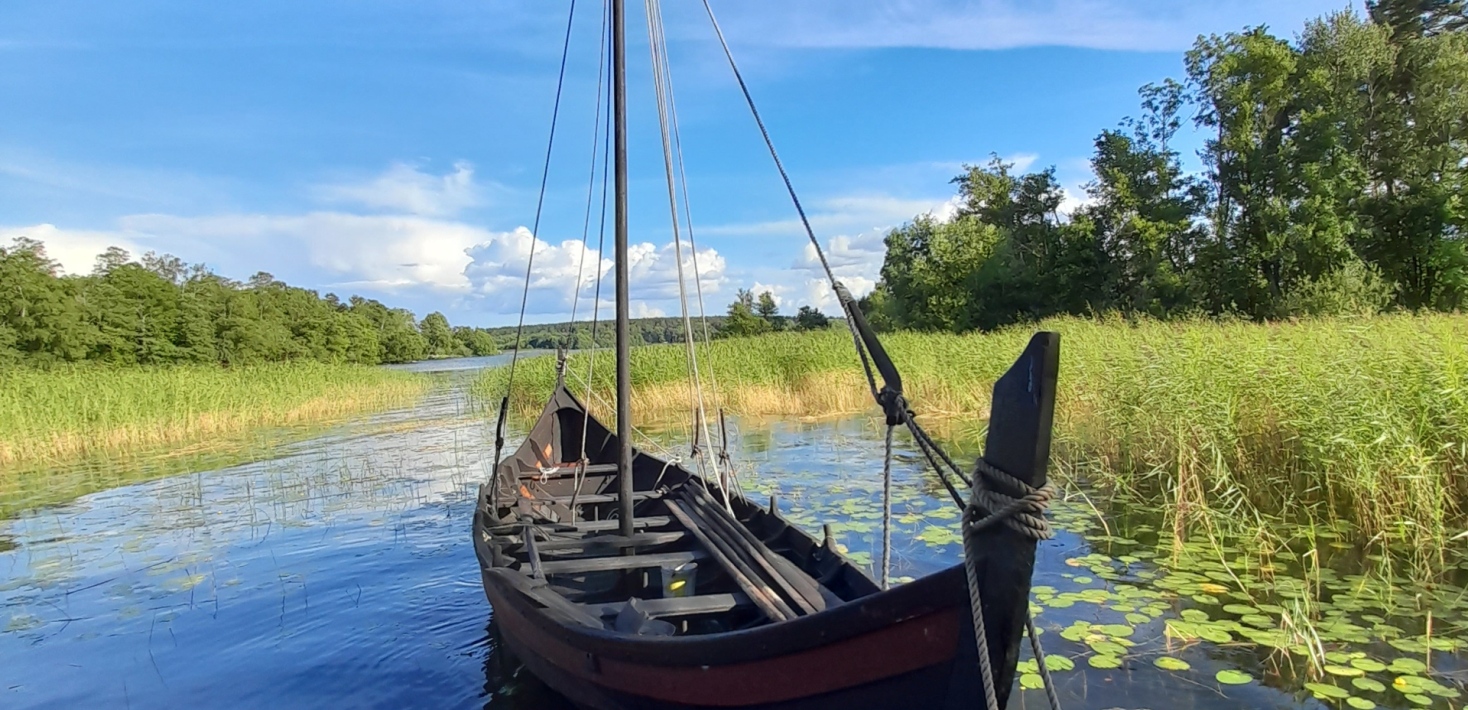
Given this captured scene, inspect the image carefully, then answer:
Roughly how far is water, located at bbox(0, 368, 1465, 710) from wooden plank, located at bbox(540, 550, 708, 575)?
2.19 ft

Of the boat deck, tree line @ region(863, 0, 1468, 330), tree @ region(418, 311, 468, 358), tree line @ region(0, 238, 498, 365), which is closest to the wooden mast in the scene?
the boat deck

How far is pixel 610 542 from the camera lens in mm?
4871

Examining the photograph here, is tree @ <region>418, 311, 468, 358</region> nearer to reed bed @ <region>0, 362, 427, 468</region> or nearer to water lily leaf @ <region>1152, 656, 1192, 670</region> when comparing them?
reed bed @ <region>0, 362, 427, 468</region>

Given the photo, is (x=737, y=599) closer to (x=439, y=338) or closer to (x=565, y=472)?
(x=565, y=472)

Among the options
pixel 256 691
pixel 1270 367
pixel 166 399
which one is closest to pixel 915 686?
pixel 256 691

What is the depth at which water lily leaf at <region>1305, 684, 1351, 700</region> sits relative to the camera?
3.60m

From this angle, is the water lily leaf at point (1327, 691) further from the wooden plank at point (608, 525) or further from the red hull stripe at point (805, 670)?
the wooden plank at point (608, 525)

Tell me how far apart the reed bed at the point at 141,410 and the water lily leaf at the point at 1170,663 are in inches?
693

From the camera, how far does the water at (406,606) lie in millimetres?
4098

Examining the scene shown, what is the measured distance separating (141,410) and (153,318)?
26042mm

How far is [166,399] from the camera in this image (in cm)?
1716

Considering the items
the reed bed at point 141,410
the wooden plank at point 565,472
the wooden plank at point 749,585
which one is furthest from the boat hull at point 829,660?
the reed bed at point 141,410

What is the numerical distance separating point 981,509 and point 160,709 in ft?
16.2

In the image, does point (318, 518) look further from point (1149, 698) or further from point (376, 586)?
point (1149, 698)
